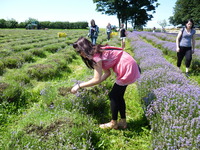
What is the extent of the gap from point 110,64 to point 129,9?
4899cm

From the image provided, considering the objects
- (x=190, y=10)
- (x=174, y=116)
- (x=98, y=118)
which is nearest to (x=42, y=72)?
(x=98, y=118)

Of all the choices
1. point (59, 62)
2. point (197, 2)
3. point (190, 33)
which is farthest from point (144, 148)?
point (197, 2)

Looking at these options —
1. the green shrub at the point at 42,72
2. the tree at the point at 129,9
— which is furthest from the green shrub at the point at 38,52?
the tree at the point at 129,9

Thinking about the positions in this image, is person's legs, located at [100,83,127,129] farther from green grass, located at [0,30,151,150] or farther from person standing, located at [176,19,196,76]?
person standing, located at [176,19,196,76]

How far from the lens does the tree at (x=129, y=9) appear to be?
161 feet

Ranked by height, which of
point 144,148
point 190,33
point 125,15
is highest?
point 125,15

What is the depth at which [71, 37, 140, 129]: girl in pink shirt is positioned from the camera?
240cm

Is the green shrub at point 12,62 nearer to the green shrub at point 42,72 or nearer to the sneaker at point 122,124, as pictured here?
the green shrub at point 42,72

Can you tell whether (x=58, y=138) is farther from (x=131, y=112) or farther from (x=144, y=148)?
(x=131, y=112)

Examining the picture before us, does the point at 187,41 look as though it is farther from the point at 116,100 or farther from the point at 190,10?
the point at 190,10

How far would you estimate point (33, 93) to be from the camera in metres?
4.78

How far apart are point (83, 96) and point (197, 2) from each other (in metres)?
63.3

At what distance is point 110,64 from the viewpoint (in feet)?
8.64

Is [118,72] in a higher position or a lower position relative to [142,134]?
higher
